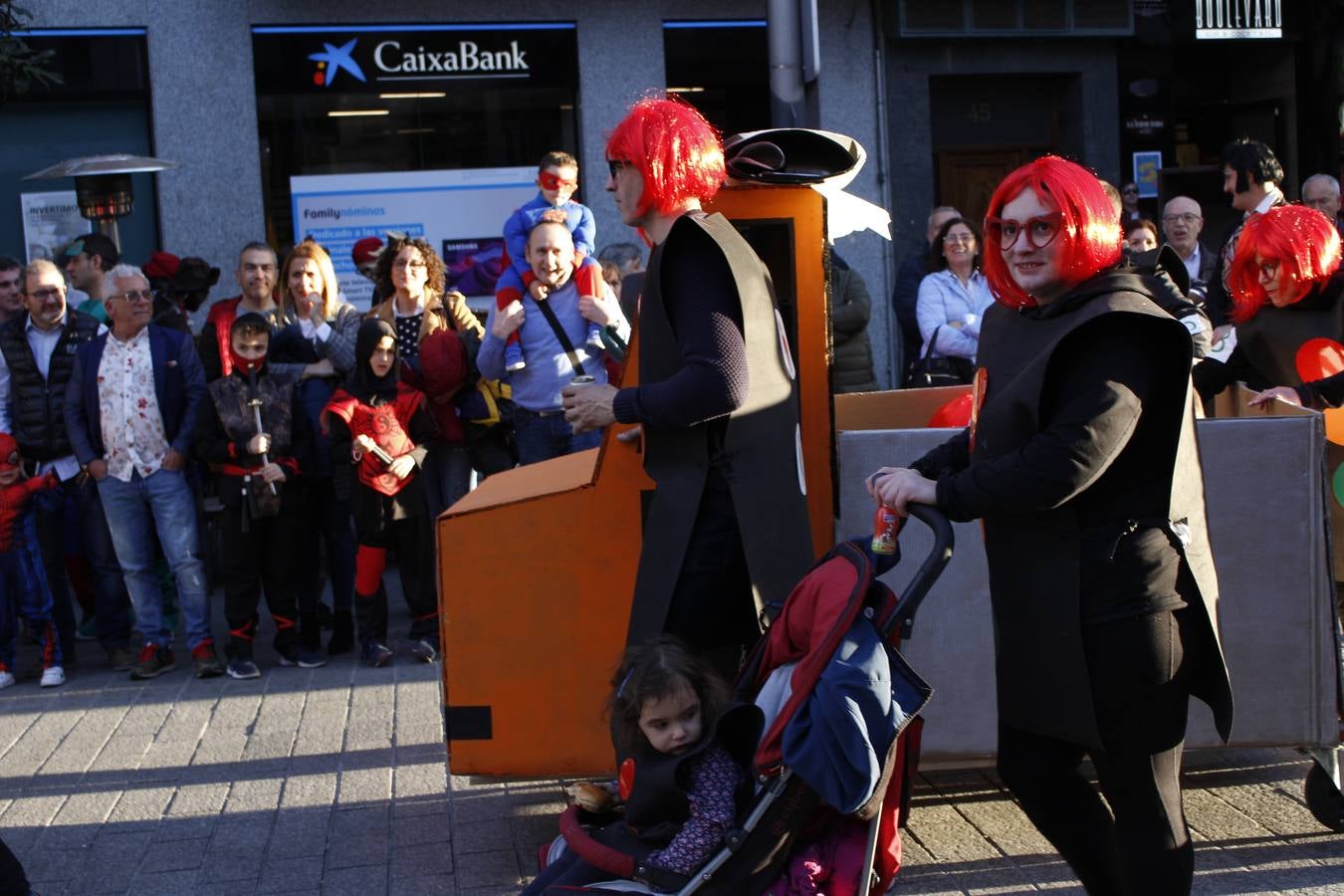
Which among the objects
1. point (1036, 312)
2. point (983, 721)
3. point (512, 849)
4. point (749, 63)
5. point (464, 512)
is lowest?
point (512, 849)

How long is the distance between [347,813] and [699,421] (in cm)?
226

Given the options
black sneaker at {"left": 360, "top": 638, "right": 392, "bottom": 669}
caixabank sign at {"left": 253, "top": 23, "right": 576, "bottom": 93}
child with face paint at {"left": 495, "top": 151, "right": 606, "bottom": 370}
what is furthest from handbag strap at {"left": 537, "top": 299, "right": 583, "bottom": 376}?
caixabank sign at {"left": 253, "top": 23, "right": 576, "bottom": 93}

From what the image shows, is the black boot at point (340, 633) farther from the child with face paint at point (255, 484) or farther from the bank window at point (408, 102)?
the bank window at point (408, 102)

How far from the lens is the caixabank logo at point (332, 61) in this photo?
1198 centimetres

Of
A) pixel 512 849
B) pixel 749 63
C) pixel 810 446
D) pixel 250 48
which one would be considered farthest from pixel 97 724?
pixel 749 63

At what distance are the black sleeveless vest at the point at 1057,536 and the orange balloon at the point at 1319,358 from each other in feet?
6.71

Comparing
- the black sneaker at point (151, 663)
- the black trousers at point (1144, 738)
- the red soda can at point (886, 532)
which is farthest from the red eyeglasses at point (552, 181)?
the black trousers at point (1144, 738)

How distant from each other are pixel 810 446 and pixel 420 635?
3.42 m

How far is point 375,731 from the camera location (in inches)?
237

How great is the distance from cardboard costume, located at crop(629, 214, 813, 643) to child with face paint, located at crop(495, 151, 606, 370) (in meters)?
2.35

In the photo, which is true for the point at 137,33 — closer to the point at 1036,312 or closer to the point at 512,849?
the point at 512,849

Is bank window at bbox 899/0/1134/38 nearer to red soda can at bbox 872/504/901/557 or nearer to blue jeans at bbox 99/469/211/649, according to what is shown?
blue jeans at bbox 99/469/211/649

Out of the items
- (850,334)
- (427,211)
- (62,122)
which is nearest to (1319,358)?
(850,334)

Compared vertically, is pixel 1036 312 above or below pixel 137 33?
below
